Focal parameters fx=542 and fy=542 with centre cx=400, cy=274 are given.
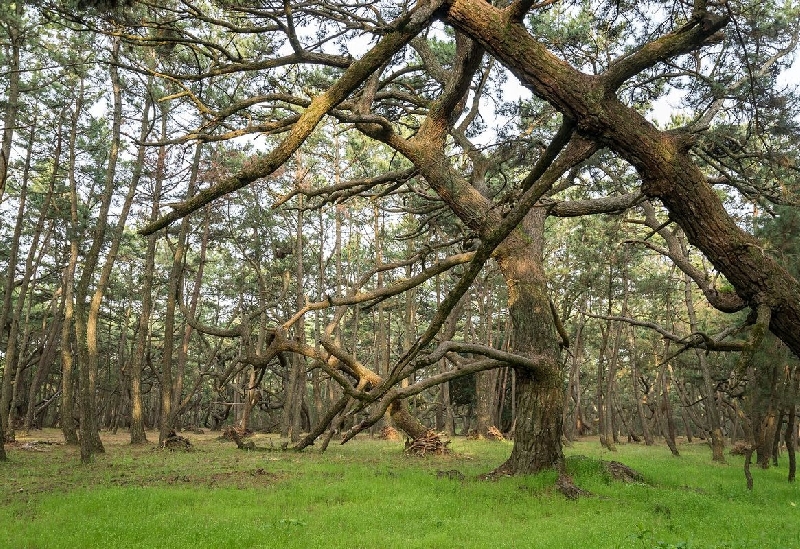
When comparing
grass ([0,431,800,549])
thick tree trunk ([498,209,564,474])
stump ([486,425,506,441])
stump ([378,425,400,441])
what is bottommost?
stump ([378,425,400,441])

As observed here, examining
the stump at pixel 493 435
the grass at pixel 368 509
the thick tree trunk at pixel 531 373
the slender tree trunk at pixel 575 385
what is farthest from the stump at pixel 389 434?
the thick tree trunk at pixel 531 373

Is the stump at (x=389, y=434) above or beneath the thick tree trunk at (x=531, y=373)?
beneath

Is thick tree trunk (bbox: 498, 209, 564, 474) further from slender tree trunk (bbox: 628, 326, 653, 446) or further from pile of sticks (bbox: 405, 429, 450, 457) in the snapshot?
slender tree trunk (bbox: 628, 326, 653, 446)

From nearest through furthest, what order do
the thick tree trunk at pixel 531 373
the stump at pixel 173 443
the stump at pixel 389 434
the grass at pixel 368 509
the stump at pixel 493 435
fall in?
the grass at pixel 368 509
the thick tree trunk at pixel 531 373
the stump at pixel 173 443
the stump at pixel 493 435
the stump at pixel 389 434

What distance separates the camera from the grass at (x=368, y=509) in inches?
251

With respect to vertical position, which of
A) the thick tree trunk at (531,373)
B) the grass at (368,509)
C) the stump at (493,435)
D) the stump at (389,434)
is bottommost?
the stump at (389,434)

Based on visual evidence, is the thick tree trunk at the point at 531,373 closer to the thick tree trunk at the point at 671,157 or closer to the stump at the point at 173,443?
the thick tree trunk at the point at 671,157

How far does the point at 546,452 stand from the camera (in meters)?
9.38

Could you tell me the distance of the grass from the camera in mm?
6375

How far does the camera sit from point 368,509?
26.8 ft

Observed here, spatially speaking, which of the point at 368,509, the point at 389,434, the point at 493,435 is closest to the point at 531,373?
the point at 368,509

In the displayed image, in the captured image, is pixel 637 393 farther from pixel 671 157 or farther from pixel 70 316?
pixel 671 157

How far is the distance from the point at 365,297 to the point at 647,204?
7980 millimetres

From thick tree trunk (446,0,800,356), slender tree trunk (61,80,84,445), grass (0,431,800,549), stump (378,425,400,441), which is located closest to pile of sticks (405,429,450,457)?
grass (0,431,800,549)
